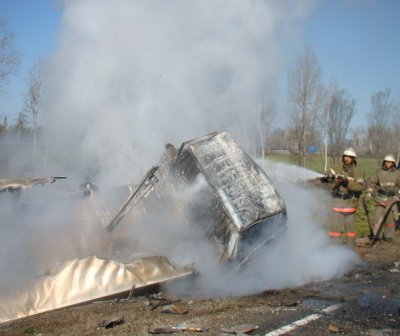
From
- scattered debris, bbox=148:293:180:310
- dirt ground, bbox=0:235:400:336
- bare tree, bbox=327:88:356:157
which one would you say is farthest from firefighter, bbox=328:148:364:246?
bare tree, bbox=327:88:356:157

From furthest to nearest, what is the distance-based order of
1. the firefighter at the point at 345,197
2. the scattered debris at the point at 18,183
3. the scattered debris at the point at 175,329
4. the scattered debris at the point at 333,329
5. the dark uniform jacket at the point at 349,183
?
the dark uniform jacket at the point at 349,183 → the firefighter at the point at 345,197 → the scattered debris at the point at 18,183 → the scattered debris at the point at 333,329 → the scattered debris at the point at 175,329

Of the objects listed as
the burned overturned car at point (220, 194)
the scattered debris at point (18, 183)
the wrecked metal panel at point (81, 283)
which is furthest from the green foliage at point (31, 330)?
the scattered debris at point (18, 183)

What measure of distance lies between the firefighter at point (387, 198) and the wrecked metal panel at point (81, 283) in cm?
550

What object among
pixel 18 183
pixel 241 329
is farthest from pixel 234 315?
pixel 18 183

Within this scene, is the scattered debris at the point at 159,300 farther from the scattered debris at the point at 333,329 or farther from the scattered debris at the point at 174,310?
the scattered debris at the point at 333,329

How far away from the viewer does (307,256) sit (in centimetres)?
627

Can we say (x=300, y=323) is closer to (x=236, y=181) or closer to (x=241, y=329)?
(x=241, y=329)

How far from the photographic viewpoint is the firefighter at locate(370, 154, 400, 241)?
8844 millimetres

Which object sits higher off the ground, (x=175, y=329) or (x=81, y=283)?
(x=81, y=283)

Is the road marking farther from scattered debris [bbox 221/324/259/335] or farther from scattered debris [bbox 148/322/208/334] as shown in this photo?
scattered debris [bbox 148/322/208/334]

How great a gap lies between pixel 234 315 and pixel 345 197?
441 cm

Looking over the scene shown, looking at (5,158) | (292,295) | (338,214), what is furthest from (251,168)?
(5,158)

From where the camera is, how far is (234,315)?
13.8ft

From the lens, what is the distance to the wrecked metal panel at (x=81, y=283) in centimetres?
420
